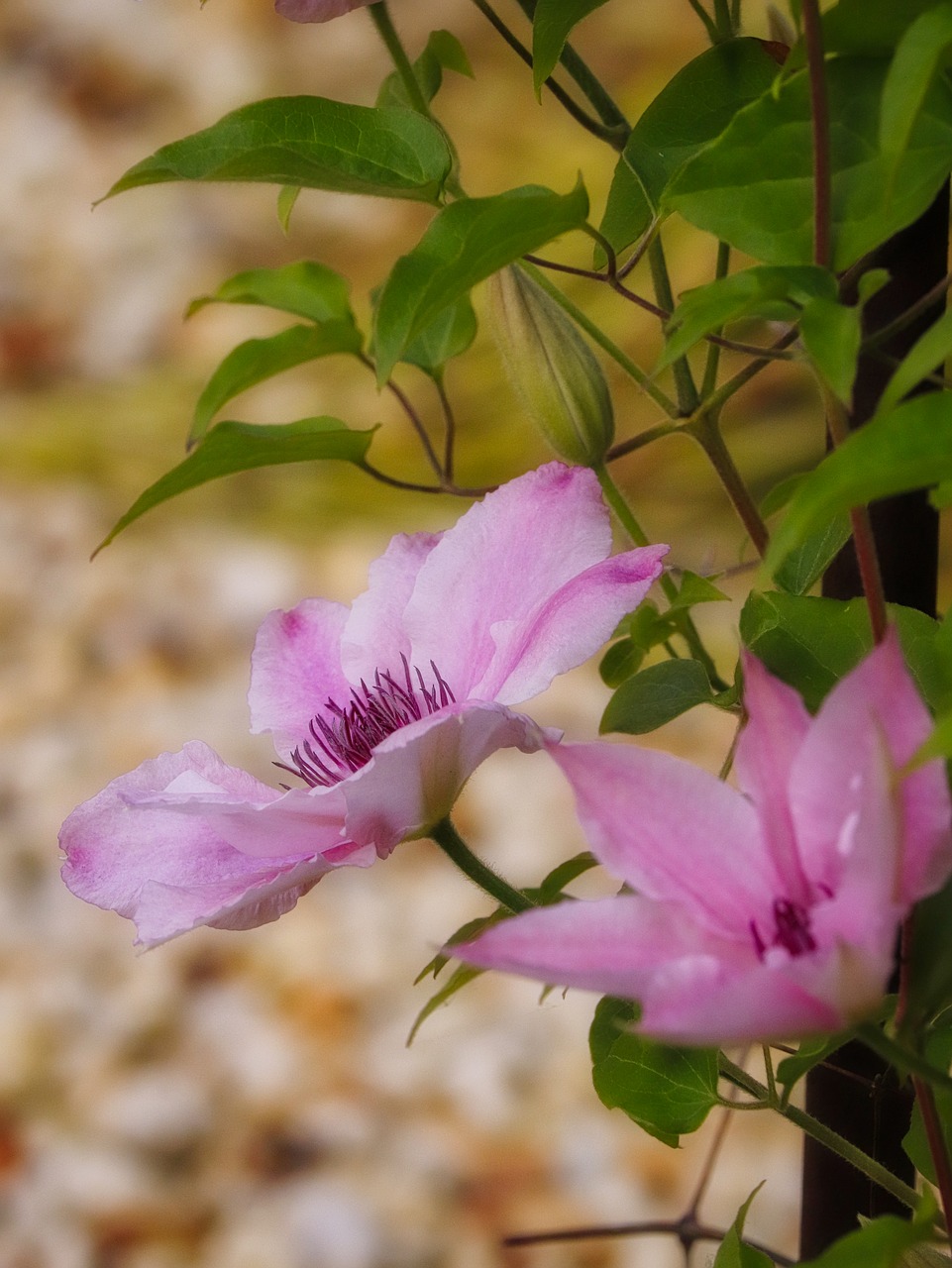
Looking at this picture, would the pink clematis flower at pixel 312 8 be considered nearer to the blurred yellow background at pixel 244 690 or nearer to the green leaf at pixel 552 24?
the green leaf at pixel 552 24

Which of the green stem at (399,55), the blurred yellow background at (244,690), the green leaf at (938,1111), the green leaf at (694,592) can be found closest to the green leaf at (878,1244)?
the green leaf at (938,1111)

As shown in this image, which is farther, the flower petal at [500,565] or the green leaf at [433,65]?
the green leaf at [433,65]

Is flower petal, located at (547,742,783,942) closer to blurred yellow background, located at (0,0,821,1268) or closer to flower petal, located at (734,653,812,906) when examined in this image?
flower petal, located at (734,653,812,906)

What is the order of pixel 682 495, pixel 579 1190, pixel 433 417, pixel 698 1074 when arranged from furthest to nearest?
pixel 433 417 < pixel 682 495 < pixel 579 1190 < pixel 698 1074

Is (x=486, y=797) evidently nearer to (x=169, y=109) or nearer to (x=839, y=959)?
(x=169, y=109)

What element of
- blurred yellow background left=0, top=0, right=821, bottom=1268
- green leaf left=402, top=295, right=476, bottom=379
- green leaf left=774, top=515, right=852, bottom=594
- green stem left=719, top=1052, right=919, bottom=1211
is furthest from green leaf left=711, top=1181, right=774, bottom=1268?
blurred yellow background left=0, top=0, right=821, bottom=1268

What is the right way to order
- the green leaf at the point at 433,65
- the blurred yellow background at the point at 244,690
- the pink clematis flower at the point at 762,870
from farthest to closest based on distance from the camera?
the blurred yellow background at the point at 244,690
the green leaf at the point at 433,65
the pink clematis flower at the point at 762,870

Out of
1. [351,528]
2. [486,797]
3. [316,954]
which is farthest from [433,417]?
[316,954]
